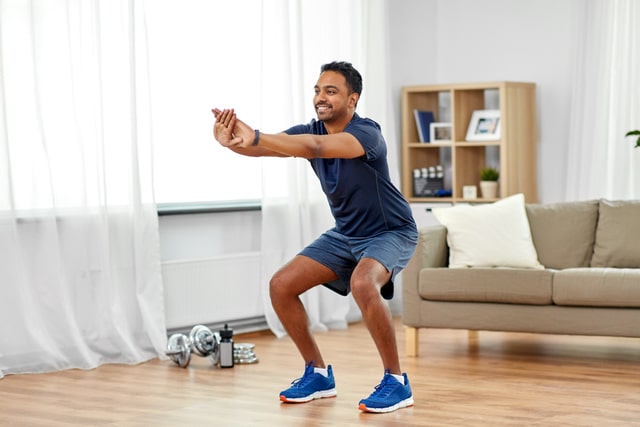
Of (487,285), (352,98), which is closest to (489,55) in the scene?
(487,285)

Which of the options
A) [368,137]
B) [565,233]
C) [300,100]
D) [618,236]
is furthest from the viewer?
[300,100]

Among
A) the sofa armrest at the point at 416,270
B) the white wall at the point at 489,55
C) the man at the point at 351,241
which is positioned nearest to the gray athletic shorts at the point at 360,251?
the man at the point at 351,241

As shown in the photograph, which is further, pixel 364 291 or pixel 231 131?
pixel 364 291

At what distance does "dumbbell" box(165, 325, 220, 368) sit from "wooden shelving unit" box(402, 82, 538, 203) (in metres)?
2.45

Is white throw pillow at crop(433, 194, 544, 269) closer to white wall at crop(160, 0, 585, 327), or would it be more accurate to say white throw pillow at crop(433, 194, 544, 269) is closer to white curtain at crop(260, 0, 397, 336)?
white curtain at crop(260, 0, 397, 336)

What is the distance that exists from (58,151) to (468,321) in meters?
2.08

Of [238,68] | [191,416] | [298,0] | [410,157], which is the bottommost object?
[191,416]

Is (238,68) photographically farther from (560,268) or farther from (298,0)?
(560,268)

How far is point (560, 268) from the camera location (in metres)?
5.39

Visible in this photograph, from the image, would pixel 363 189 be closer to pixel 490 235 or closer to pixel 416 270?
pixel 416 270

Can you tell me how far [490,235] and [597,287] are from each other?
67 cm

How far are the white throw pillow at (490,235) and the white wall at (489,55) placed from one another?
138 centimetres

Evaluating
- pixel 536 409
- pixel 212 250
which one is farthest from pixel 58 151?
pixel 536 409

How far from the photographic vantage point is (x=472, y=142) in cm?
691
